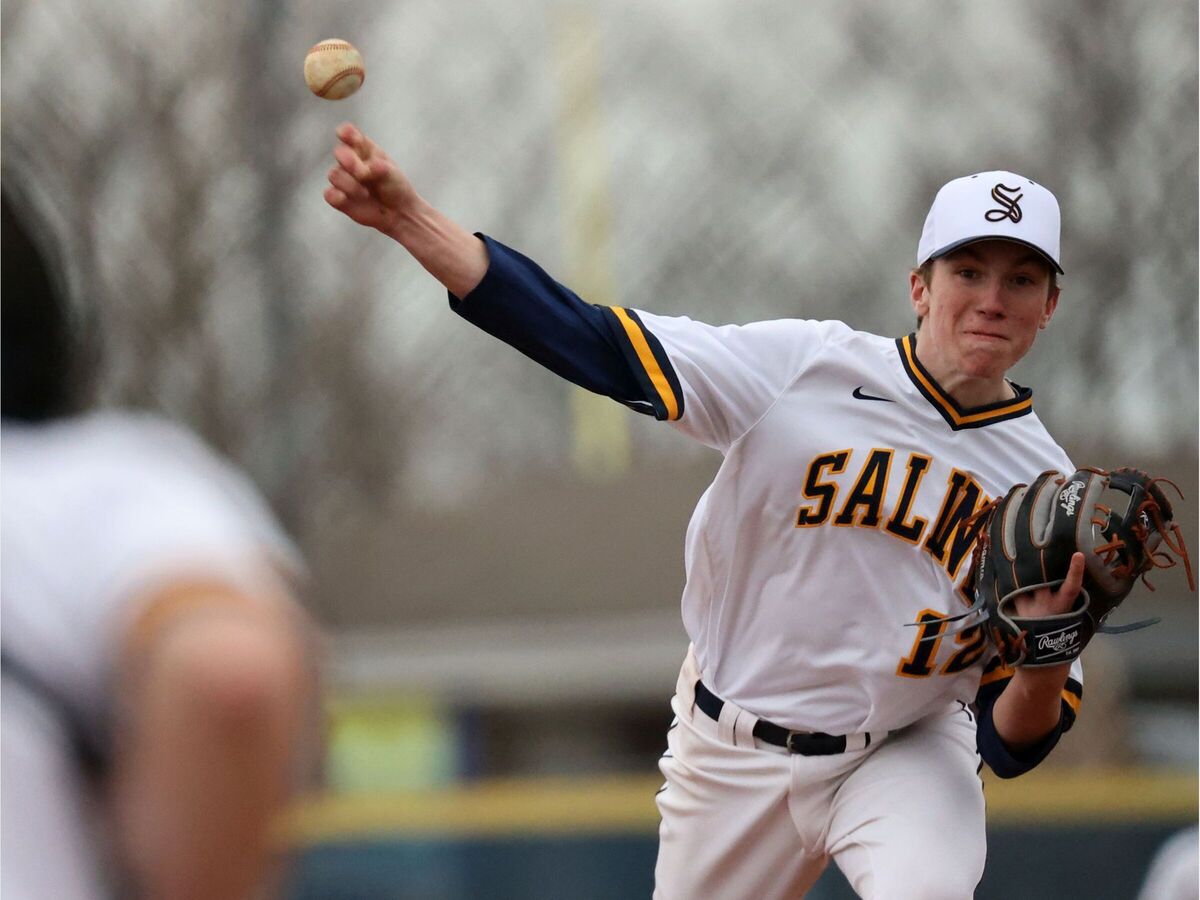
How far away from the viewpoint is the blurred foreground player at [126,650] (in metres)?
1.38

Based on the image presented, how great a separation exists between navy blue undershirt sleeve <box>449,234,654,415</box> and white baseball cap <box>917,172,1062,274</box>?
0.77m

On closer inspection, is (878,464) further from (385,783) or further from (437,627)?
(437,627)

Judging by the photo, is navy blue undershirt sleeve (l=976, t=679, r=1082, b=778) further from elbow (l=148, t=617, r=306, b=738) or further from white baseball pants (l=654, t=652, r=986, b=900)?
elbow (l=148, t=617, r=306, b=738)

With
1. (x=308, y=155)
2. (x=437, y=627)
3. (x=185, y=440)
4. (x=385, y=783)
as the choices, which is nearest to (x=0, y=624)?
(x=185, y=440)

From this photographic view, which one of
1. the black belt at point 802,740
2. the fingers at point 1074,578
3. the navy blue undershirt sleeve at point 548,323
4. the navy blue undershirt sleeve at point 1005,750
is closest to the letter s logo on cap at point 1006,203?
the fingers at point 1074,578

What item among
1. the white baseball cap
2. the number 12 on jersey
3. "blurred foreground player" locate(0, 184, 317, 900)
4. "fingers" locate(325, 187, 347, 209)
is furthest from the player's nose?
"blurred foreground player" locate(0, 184, 317, 900)

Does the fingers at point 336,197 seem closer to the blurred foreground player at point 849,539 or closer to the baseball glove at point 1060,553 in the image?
the blurred foreground player at point 849,539

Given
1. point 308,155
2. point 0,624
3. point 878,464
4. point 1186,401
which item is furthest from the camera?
point 1186,401

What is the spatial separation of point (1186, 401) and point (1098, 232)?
1.55 m

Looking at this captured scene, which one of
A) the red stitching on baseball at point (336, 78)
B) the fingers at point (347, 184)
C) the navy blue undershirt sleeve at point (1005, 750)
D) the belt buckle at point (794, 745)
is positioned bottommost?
the belt buckle at point (794, 745)

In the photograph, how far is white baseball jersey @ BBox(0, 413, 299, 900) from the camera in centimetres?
154

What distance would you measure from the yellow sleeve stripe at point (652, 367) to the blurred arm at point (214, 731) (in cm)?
224

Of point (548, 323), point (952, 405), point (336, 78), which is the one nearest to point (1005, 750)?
point (952, 405)

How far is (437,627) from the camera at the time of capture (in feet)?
50.5
